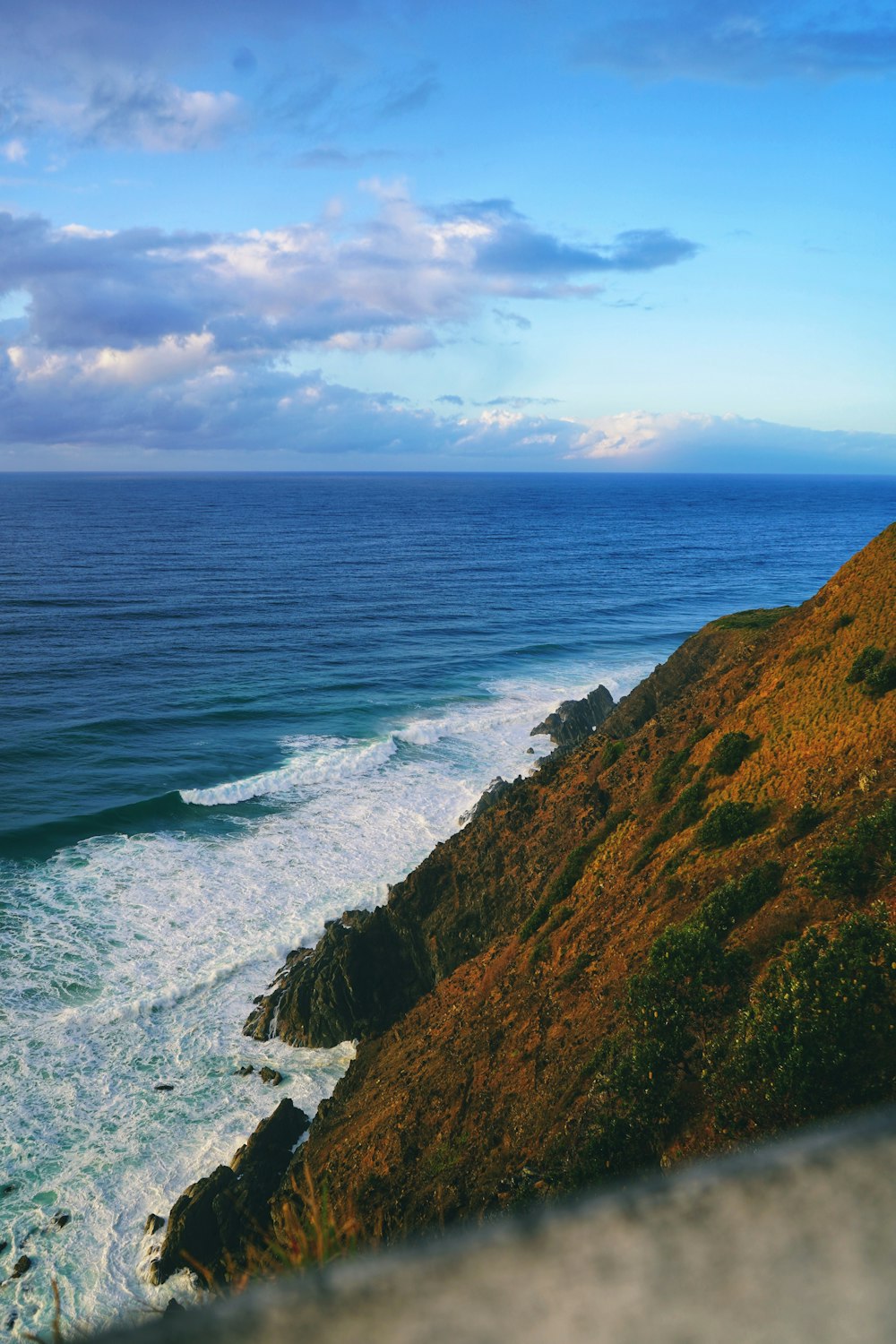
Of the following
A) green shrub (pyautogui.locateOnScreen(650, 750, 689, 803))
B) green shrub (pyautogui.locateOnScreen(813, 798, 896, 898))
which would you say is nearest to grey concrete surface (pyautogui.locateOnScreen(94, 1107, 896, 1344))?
green shrub (pyautogui.locateOnScreen(813, 798, 896, 898))

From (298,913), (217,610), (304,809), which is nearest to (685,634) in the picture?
(217,610)

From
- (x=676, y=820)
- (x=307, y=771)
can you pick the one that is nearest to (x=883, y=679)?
(x=676, y=820)

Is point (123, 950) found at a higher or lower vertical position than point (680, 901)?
lower

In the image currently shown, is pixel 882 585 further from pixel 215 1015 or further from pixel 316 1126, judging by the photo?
pixel 215 1015

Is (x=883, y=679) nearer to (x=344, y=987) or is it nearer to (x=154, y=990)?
(x=344, y=987)

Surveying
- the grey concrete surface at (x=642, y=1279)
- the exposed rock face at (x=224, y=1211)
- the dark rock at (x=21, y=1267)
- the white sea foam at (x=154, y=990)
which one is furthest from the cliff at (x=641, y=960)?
the grey concrete surface at (x=642, y=1279)

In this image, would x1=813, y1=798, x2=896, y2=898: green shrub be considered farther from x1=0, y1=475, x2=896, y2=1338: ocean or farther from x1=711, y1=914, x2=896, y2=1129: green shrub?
x1=0, y1=475, x2=896, y2=1338: ocean
